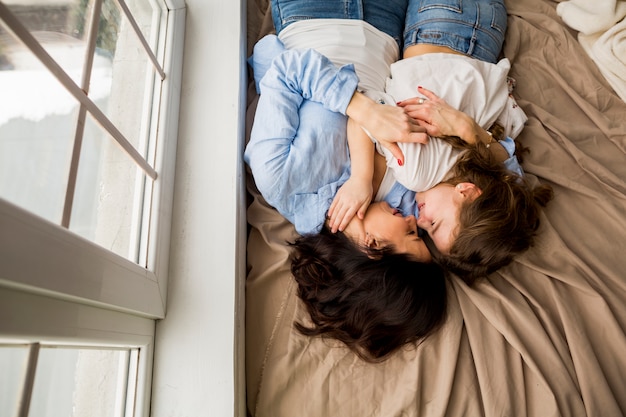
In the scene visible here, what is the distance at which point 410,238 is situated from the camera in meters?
0.95

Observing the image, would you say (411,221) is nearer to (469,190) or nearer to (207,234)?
(469,190)

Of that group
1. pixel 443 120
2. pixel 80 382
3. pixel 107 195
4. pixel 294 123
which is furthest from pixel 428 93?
pixel 80 382

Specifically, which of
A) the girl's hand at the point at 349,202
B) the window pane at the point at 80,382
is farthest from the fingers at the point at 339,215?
the window pane at the point at 80,382

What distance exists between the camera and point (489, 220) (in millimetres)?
901

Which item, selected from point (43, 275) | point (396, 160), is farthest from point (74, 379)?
point (396, 160)

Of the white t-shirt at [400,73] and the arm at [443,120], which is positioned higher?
the white t-shirt at [400,73]

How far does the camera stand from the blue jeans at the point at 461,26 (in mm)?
1198

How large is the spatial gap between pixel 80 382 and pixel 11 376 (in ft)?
0.55

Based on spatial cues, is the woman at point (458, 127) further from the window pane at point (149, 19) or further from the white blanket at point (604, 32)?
the window pane at point (149, 19)

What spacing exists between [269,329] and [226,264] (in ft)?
0.58

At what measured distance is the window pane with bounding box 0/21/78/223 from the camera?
485mm

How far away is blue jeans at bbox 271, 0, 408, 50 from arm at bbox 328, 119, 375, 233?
1.29 ft

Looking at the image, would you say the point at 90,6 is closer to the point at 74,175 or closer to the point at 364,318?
the point at 74,175

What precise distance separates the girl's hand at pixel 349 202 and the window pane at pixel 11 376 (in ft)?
2.10
